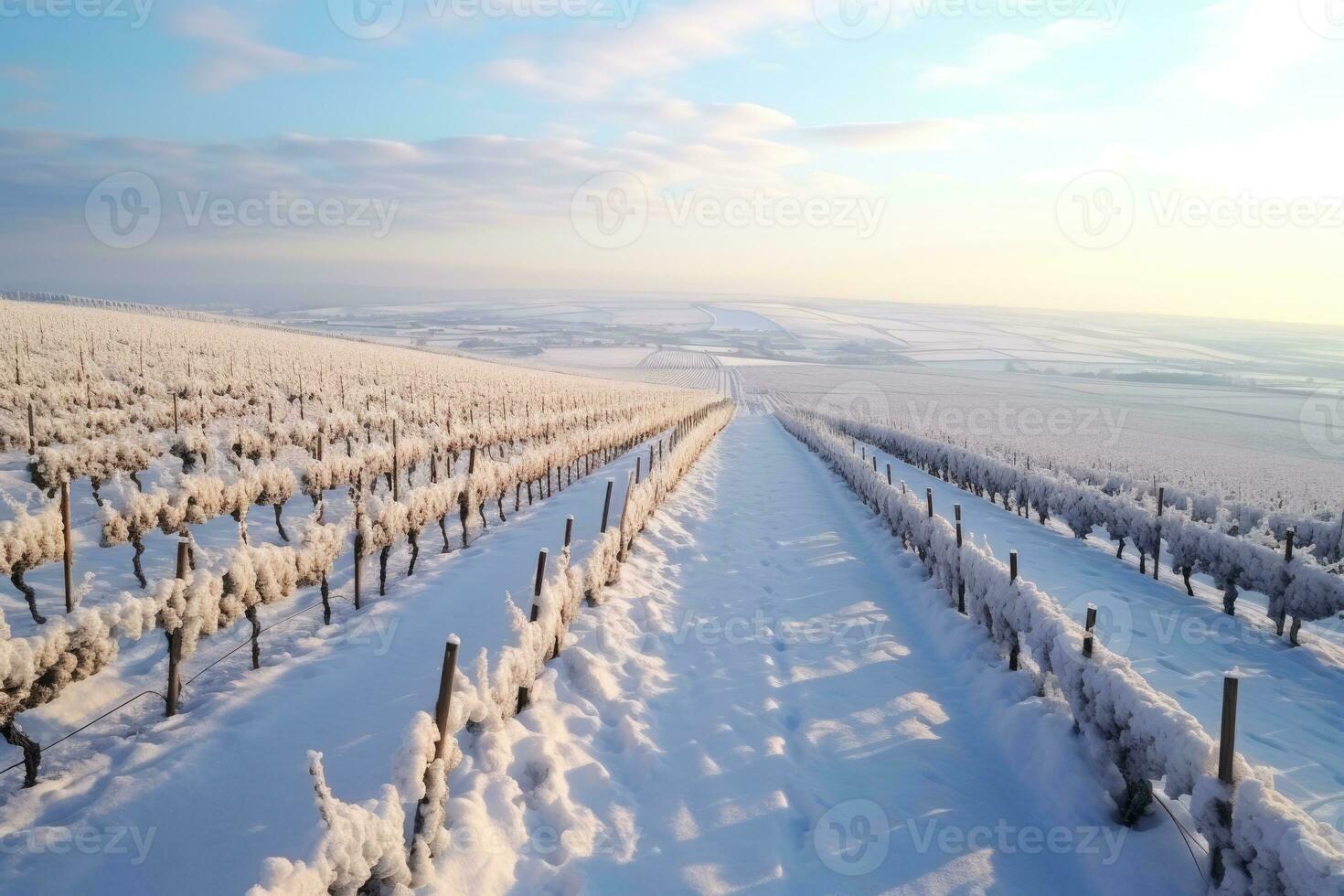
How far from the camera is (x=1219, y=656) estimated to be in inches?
313

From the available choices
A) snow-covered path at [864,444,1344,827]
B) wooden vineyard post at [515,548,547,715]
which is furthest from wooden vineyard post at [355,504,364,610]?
snow-covered path at [864,444,1344,827]

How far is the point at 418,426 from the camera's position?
20891 millimetres

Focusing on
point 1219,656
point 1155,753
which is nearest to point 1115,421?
point 1219,656

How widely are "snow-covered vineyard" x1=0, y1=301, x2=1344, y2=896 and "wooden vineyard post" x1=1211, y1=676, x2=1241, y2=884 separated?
23mm

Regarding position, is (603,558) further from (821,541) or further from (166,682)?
(821,541)

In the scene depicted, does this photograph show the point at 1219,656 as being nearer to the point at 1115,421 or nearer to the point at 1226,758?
the point at 1226,758

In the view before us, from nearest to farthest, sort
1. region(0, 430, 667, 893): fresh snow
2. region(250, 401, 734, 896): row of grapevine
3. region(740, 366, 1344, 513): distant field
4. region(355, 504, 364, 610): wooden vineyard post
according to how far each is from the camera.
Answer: region(250, 401, 734, 896): row of grapevine → region(0, 430, 667, 893): fresh snow → region(355, 504, 364, 610): wooden vineyard post → region(740, 366, 1344, 513): distant field

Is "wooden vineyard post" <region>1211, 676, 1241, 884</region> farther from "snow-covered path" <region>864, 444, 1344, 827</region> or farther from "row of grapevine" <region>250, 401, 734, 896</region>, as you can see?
"row of grapevine" <region>250, 401, 734, 896</region>

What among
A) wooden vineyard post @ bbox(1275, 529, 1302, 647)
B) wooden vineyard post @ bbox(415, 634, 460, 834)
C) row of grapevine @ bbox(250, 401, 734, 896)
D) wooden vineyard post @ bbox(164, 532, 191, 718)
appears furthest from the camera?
wooden vineyard post @ bbox(1275, 529, 1302, 647)

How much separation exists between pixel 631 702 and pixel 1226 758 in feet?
13.8

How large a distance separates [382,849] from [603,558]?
209 inches

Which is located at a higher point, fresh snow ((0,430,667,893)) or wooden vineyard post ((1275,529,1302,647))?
wooden vineyard post ((1275,529,1302,647))

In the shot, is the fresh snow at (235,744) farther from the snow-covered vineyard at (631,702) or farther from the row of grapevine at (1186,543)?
the row of grapevine at (1186,543)

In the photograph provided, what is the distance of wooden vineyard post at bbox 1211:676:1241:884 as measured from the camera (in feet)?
11.8
